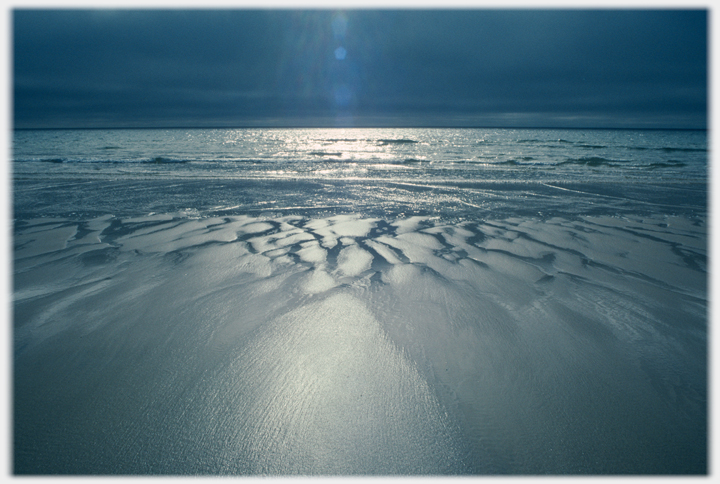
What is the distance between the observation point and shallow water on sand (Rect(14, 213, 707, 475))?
5.55 feet

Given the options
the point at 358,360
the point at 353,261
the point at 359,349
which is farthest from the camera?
the point at 353,261

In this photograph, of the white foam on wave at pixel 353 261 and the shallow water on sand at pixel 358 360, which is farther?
the white foam on wave at pixel 353 261

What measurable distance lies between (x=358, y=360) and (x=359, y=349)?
0.12 meters

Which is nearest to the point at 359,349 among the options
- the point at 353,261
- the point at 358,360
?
the point at 358,360

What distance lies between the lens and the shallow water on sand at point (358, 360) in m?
1.69

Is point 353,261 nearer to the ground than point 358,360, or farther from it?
nearer to the ground

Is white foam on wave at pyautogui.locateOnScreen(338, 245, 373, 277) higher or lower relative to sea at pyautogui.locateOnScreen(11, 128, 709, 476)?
lower

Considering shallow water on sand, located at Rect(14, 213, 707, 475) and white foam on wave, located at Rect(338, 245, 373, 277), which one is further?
white foam on wave, located at Rect(338, 245, 373, 277)

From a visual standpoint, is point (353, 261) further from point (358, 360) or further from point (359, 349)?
point (358, 360)

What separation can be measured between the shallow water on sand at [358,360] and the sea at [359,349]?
1cm

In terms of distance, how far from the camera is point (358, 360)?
227 centimetres

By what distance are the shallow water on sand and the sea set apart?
1 centimetres

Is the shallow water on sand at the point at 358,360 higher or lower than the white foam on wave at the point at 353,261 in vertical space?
higher

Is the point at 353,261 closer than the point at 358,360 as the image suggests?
No
